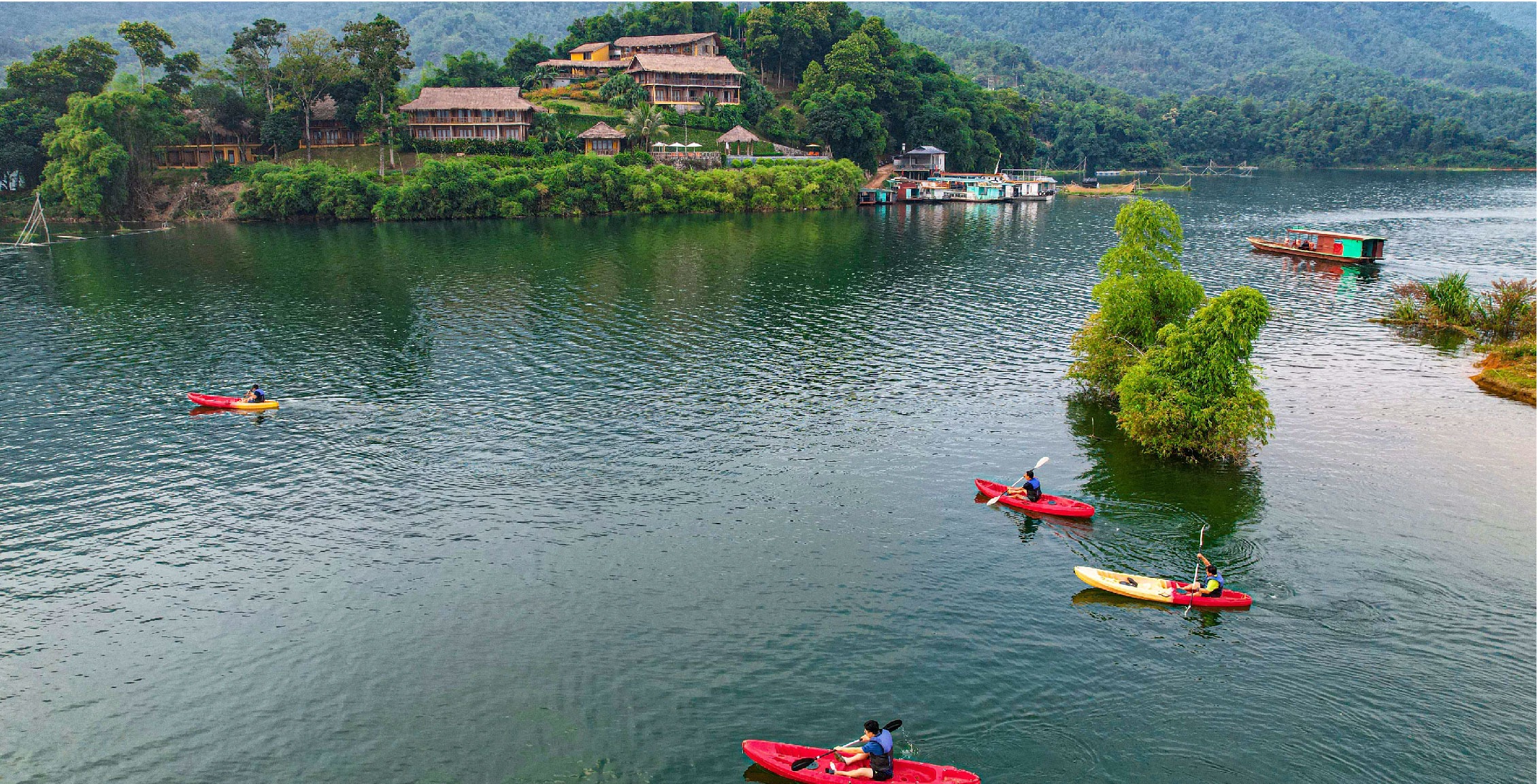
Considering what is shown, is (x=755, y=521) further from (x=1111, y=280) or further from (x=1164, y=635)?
(x=1111, y=280)

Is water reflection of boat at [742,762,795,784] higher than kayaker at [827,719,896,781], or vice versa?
kayaker at [827,719,896,781]

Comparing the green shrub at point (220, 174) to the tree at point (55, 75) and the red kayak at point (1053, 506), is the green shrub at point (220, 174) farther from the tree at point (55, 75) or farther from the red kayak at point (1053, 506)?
the red kayak at point (1053, 506)

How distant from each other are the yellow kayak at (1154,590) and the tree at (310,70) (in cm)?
16595

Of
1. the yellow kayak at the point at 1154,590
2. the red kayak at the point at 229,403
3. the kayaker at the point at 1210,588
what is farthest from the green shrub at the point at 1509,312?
the red kayak at the point at 229,403

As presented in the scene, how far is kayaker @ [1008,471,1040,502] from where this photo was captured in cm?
4803

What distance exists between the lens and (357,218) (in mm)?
156250

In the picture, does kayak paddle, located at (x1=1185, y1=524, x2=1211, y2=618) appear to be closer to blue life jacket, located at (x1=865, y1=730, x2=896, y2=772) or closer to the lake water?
the lake water

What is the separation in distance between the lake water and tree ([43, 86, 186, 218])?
249 ft

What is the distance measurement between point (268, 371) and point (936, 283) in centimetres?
6839

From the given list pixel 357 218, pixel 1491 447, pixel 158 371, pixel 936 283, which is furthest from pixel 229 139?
pixel 1491 447

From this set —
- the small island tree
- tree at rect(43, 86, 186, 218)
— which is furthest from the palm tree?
the small island tree

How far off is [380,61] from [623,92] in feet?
150

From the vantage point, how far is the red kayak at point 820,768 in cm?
2945

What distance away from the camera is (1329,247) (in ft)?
394
